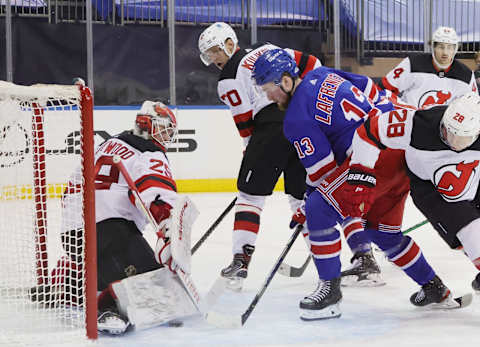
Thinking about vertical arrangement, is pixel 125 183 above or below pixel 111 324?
above

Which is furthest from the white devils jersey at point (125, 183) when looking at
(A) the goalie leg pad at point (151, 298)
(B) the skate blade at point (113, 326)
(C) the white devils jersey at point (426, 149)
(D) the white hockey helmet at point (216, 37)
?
(D) the white hockey helmet at point (216, 37)

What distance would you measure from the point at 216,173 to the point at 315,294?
12.4ft

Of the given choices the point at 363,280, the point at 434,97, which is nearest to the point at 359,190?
the point at 363,280

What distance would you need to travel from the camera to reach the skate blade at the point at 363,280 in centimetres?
296

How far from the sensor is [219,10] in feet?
22.3

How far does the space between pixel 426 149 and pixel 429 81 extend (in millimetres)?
1745

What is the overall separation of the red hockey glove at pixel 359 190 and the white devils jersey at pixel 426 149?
3cm

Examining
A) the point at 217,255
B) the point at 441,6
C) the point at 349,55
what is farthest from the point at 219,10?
the point at 217,255

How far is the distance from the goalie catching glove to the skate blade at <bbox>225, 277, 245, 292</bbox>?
0.61 metres

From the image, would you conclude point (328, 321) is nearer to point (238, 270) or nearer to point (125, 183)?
point (238, 270)

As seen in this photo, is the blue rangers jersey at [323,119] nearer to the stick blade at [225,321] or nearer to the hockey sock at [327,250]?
the hockey sock at [327,250]

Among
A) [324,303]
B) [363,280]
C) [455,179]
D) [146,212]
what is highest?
[455,179]

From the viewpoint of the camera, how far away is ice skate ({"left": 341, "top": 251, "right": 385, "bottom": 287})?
2967mm

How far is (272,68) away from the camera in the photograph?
2.45m
